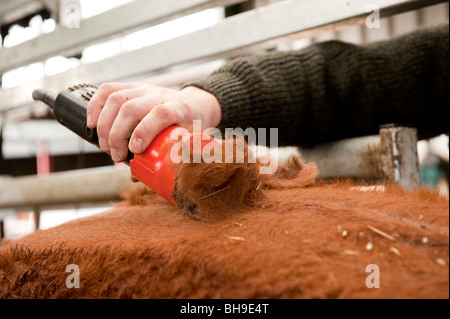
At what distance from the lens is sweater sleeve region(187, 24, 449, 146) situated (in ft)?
2.92

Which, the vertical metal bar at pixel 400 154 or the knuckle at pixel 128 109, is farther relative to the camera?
the vertical metal bar at pixel 400 154

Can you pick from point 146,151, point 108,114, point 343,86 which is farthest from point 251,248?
point 343,86

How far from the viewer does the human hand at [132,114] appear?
50 cm

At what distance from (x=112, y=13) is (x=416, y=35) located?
34.2 inches

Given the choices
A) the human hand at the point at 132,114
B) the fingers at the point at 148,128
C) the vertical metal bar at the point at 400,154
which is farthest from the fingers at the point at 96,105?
the vertical metal bar at the point at 400,154

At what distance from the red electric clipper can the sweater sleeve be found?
0.31 m

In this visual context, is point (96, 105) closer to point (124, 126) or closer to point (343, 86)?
point (124, 126)

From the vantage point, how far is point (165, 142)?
0.48 metres

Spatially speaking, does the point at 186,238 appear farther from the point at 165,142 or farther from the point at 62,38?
the point at 62,38

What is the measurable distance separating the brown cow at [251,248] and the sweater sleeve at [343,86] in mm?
417

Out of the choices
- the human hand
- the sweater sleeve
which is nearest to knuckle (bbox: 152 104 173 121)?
the human hand

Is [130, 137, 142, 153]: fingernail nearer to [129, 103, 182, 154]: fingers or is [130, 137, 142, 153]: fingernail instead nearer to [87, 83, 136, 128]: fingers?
[129, 103, 182, 154]: fingers

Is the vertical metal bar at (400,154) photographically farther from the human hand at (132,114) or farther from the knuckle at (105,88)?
the knuckle at (105,88)

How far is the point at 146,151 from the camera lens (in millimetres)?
495
